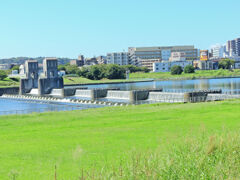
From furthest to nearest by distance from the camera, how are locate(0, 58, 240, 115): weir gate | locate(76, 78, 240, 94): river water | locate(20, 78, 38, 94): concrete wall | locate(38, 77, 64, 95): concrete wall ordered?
locate(20, 78, 38, 94): concrete wall → locate(38, 77, 64, 95): concrete wall → locate(76, 78, 240, 94): river water → locate(0, 58, 240, 115): weir gate

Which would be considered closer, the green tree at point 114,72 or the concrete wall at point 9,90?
the concrete wall at point 9,90

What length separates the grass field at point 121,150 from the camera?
7.47 m

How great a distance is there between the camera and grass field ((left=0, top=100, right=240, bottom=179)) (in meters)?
7.47

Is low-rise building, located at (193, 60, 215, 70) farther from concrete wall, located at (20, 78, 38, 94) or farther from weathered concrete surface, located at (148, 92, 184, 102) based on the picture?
weathered concrete surface, located at (148, 92, 184, 102)

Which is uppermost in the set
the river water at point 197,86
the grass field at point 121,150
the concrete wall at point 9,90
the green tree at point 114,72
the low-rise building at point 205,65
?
the low-rise building at point 205,65

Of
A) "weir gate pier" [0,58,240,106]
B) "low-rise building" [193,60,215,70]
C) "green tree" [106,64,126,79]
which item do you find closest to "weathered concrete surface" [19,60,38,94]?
"weir gate pier" [0,58,240,106]

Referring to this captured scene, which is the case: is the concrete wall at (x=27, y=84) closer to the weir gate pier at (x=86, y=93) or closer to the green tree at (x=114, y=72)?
the weir gate pier at (x=86, y=93)

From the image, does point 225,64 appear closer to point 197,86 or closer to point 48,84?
point 197,86

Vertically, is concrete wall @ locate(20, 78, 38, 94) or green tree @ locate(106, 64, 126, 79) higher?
green tree @ locate(106, 64, 126, 79)

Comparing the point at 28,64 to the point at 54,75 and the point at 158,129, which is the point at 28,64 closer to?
the point at 54,75

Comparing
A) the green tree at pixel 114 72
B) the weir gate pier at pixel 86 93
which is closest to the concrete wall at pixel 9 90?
the weir gate pier at pixel 86 93

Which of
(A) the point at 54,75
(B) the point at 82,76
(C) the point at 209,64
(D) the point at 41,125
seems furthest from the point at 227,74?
(D) the point at 41,125

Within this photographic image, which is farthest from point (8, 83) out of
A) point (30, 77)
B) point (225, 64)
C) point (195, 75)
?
point (225, 64)

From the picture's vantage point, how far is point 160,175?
7348 mm
